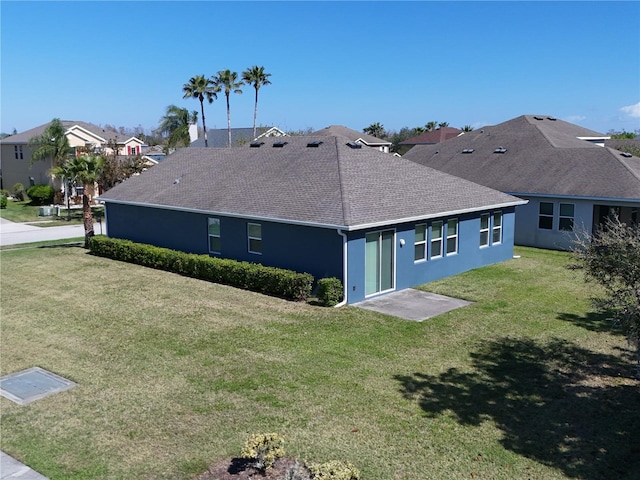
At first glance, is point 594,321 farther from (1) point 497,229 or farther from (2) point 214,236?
(2) point 214,236

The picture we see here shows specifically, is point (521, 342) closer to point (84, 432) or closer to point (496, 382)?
point (496, 382)

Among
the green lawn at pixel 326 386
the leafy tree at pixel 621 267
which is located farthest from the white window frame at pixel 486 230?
the leafy tree at pixel 621 267

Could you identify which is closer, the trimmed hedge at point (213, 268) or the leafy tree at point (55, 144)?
the trimmed hedge at point (213, 268)

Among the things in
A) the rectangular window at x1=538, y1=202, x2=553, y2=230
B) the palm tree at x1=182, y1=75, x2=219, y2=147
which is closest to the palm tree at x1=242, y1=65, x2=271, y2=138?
the palm tree at x1=182, y1=75, x2=219, y2=147

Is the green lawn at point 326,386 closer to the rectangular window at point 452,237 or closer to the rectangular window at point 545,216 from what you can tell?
the rectangular window at point 452,237

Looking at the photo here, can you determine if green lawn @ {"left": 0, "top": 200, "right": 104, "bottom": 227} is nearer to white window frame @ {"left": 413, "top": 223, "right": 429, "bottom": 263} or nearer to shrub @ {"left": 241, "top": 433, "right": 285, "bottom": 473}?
white window frame @ {"left": 413, "top": 223, "right": 429, "bottom": 263}

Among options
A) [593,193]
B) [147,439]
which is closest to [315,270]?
[147,439]
